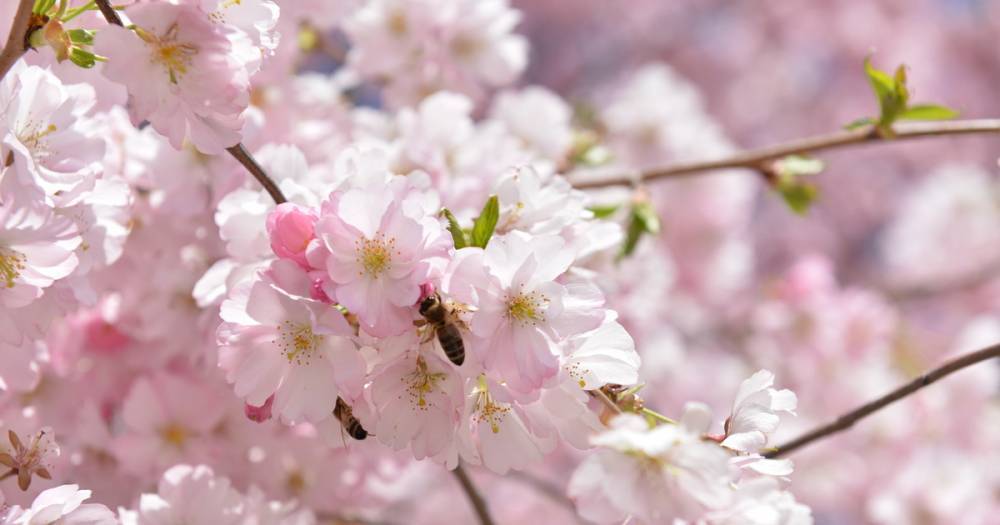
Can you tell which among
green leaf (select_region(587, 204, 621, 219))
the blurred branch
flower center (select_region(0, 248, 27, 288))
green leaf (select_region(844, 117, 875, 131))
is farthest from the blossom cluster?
the blurred branch

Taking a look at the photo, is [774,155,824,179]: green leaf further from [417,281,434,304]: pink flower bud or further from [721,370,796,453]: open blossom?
[417,281,434,304]: pink flower bud

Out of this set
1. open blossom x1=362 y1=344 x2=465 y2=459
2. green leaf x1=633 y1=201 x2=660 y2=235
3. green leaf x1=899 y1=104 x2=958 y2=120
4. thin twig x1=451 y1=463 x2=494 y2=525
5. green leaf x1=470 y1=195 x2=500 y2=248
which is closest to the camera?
open blossom x1=362 y1=344 x2=465 y2=459

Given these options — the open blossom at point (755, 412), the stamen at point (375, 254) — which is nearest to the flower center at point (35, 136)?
the stamen at point (375, 254)

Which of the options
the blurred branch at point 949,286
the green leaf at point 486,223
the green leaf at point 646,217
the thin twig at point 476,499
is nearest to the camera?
the green leaf at point 486,223

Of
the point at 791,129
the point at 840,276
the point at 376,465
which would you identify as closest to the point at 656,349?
the point at 376,465

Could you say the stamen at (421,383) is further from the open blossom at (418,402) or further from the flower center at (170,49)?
the flower center at (170,49)

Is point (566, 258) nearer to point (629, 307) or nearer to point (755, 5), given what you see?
point (629, 307)

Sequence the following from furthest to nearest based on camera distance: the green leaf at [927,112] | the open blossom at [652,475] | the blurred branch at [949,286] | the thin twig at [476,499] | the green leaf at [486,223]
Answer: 1. the blurred branch at [949,286]
2. the green leaf at [927,112]
3. the thin twig at [476,499]
4. the green leaf at [486,223]
5. the open blossom at [652,475]

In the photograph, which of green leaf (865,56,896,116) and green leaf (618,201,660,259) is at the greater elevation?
green leaf (865,56,896,116)
